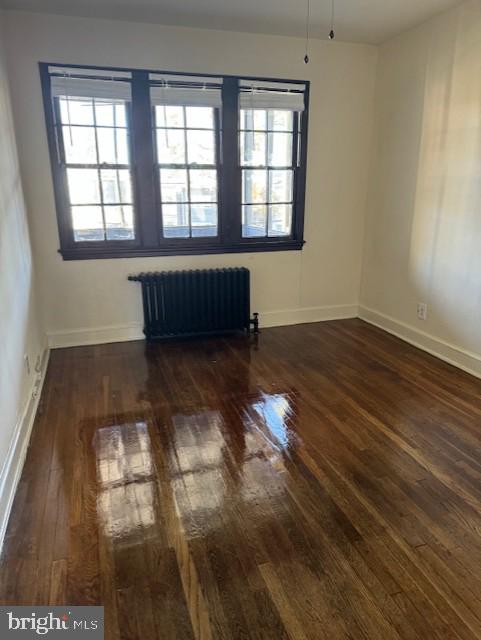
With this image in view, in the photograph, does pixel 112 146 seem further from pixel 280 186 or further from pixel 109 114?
pixel 280 186

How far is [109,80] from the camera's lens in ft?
12.1

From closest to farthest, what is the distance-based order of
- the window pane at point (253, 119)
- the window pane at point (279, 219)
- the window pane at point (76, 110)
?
1. the window pane at point (76, 110)
2. the window pane at point (253, 119)
3. the window pane at point (279, 219)

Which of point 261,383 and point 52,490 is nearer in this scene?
point 52,490

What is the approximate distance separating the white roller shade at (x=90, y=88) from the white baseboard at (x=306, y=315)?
8.07 ft

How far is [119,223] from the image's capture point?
4078 millimetres

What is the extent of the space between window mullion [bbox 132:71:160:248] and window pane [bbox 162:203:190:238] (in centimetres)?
9

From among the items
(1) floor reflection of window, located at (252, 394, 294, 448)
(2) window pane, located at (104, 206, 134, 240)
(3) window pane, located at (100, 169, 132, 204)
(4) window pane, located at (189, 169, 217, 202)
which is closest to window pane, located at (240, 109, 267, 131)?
(4) window pane, located at (189, 169, 217, 202)

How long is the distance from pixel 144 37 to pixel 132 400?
3037mm

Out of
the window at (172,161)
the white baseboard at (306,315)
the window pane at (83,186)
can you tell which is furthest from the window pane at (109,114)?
the white baseboard at (306,315)

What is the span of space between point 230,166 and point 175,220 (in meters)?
0.75

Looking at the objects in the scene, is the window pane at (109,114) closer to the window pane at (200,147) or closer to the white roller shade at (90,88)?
the white roller shade at (90,88)

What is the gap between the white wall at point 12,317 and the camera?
86.7 inches

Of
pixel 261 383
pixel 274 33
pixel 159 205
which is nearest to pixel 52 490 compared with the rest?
pixel 261 383

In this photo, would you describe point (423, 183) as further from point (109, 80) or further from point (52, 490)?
point (52, 490)
